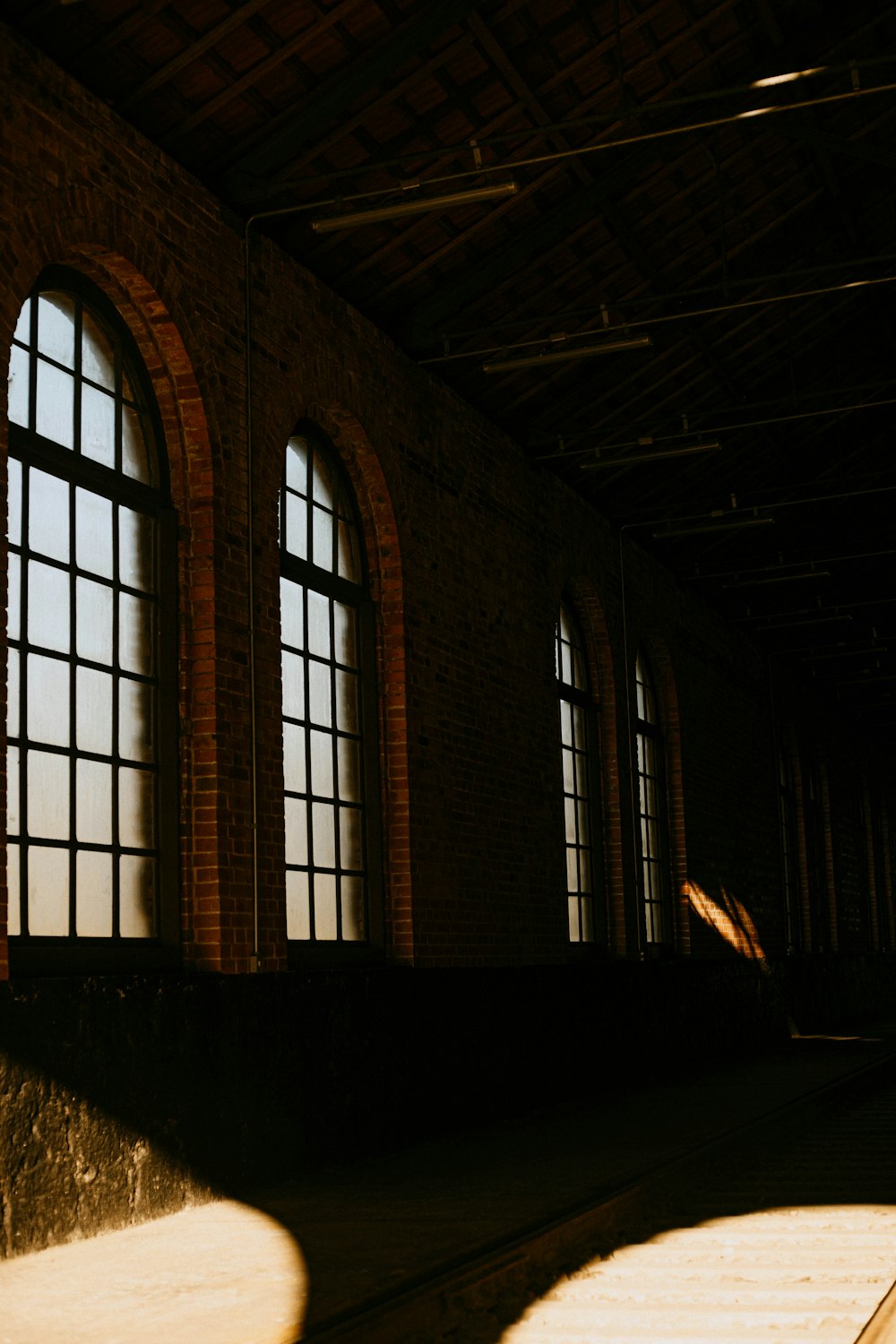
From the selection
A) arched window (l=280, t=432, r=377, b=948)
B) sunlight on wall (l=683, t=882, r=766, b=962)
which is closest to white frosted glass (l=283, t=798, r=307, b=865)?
arched window (l=280, t=432, r=377, b=948)

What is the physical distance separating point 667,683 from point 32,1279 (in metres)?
13.2

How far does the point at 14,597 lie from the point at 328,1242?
3183 millimetres

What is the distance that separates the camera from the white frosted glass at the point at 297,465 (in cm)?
1036

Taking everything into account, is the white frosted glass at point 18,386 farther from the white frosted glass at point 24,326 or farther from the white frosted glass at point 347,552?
the white frosted glass at point 347,552

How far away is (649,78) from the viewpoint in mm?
10594

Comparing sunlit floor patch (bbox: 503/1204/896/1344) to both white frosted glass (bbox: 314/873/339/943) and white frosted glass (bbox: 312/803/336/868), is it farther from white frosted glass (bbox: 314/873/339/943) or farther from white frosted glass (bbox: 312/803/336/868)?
white frosted glass (bbox: 312/803/336/868)

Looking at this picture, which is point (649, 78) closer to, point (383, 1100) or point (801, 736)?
point (383, 1100)

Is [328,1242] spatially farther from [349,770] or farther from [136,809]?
[349,770]

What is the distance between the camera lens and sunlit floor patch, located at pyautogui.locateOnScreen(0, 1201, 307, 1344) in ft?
16.3

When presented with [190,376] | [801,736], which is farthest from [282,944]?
[801,736]

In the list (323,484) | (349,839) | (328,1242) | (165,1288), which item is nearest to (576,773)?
(349,839)

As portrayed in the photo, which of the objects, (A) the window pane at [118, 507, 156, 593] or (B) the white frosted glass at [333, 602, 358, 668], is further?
(B) the white frosted glass at [333, 602, 358, 668]

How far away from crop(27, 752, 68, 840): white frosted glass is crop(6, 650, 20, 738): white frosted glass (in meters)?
0.15

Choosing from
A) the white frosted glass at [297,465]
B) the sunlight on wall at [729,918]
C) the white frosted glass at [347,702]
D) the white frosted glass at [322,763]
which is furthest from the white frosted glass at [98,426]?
the sunlight on wall at [729,918]
